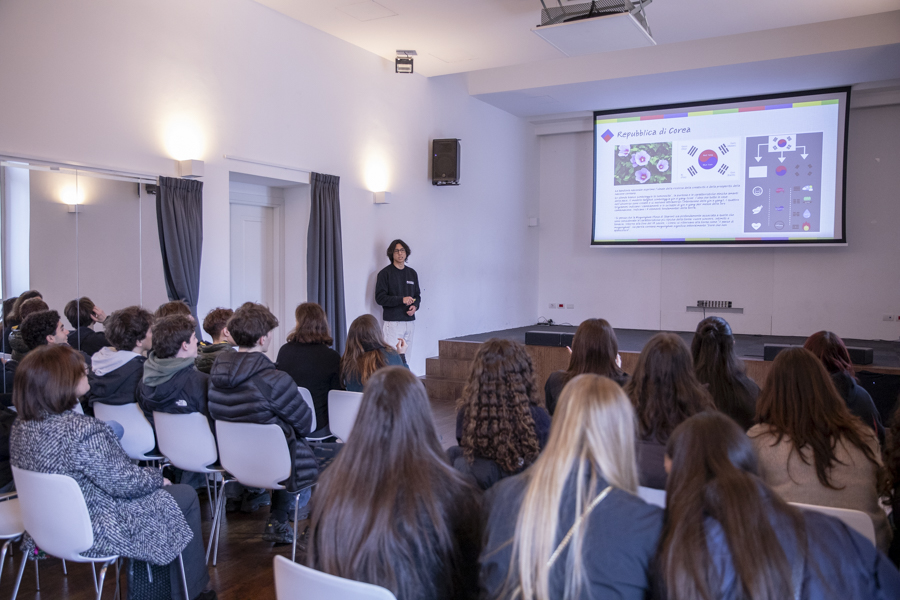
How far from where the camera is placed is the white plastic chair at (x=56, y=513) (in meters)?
2.03

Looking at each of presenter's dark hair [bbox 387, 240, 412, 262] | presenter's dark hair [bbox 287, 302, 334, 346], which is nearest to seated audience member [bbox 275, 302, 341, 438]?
presenter's dark hair [bbox 287, 302, 334, 346]

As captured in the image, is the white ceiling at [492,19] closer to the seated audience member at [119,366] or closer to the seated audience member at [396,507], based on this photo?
the seated audience member at [119,366]

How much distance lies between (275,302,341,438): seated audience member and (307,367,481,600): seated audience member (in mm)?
1978

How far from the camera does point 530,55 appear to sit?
641 cm

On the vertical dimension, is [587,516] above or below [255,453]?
above

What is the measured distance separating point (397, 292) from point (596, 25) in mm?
3286

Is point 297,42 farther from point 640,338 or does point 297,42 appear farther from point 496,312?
point 640,338

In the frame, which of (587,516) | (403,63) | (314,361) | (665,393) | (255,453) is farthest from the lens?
(403,63)

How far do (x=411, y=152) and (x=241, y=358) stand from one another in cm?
490

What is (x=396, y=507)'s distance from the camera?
1.47 meters

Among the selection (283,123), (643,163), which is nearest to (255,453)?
(283,123)

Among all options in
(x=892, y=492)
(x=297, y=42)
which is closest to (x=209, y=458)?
(x=892, y=492)

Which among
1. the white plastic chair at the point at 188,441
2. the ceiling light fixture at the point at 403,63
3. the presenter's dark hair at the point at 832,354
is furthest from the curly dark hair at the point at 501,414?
the ceiling light fixture at the point at 403,63

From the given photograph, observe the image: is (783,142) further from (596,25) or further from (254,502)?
(254,502)
